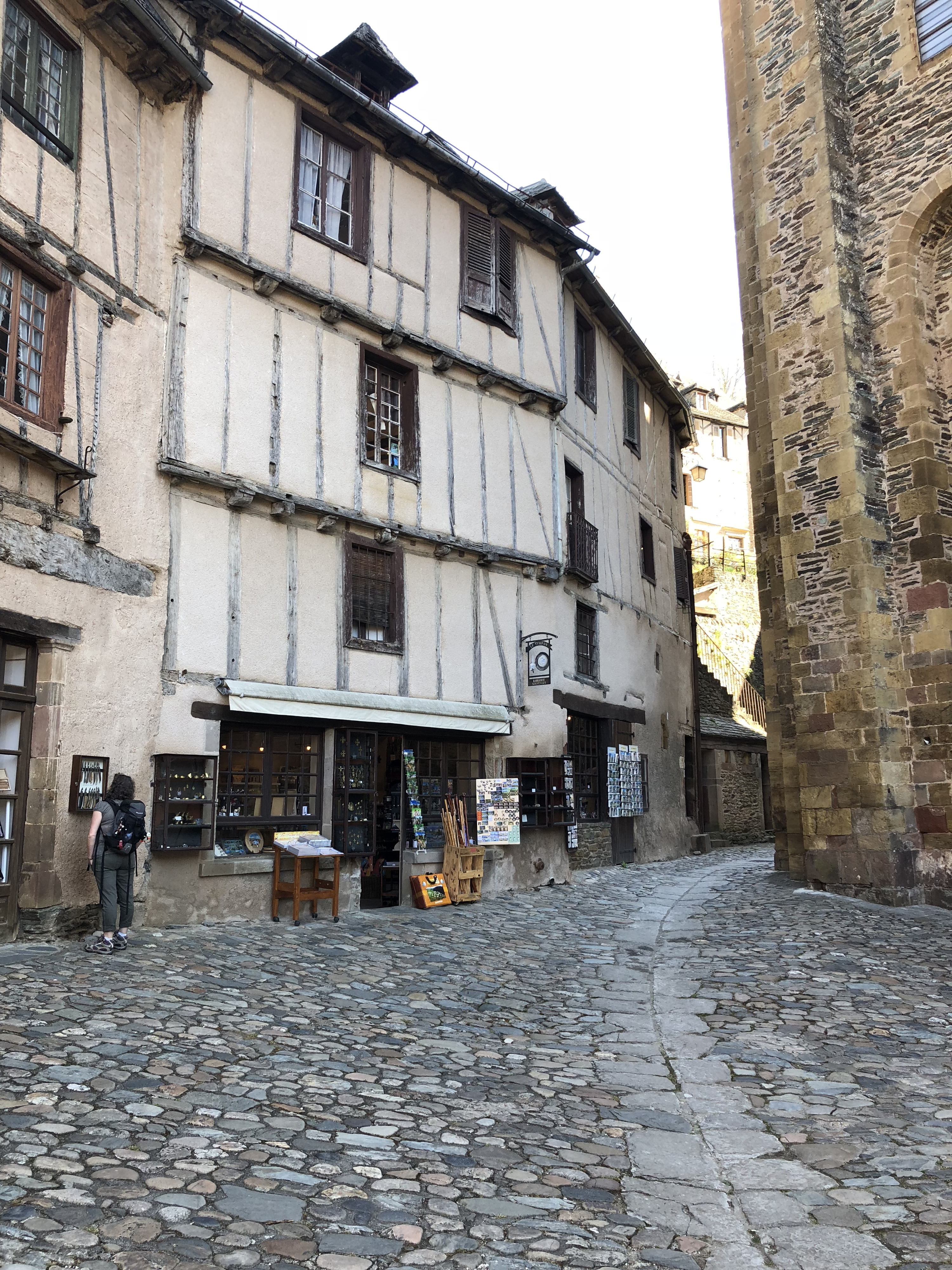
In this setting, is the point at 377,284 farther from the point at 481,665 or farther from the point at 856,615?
the point at 856,615

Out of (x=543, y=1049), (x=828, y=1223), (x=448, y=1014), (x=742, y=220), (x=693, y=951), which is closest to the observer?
(x=828, y=1223)

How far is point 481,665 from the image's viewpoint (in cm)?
1212

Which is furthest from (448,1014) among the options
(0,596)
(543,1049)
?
(0,596)

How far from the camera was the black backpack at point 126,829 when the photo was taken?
23.5ft

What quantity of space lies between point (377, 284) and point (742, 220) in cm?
613

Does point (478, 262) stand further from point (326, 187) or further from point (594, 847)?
point (594, 847)

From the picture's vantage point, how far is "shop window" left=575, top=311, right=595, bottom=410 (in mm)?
15703

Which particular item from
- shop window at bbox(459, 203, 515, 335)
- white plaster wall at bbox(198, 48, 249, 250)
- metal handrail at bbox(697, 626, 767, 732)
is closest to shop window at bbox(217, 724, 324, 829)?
white plaster wall at bbox(198, 48, 249, 250)

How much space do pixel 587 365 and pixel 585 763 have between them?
20.9 feet

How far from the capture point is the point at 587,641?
15133 mm

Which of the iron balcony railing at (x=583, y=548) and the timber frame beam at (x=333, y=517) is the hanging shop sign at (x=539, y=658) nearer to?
the timber frame beam at (x=333, y=517)

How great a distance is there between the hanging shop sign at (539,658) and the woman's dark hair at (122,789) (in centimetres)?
621

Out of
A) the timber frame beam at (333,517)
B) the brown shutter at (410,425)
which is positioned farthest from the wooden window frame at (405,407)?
the timber frame beam at (333,517)

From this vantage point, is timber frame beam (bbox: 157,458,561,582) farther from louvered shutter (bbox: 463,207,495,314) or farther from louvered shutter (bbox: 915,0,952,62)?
louvered shutter (bbox: 915,0,952,62)
